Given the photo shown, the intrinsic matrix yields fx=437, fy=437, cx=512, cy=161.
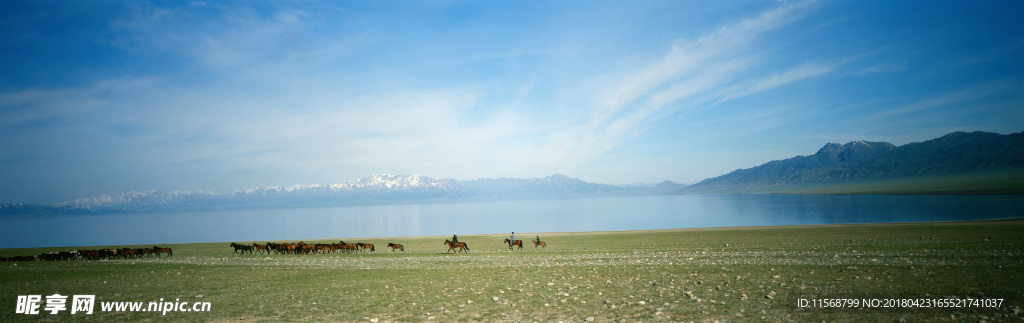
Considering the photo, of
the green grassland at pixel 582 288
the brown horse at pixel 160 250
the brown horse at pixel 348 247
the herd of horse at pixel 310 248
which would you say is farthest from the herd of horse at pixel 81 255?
the brown horse at pixel 348 247

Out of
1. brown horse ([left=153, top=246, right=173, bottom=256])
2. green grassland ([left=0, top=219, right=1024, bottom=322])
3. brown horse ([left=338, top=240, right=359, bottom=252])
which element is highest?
green grassland ([left=0, top=219, right=1024, bottom=322])

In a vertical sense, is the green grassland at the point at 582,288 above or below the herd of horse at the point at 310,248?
above

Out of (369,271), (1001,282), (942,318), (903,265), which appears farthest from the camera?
(369,271)

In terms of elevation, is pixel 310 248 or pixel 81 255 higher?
pixel 81 255

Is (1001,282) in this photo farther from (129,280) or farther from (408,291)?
(129,280)

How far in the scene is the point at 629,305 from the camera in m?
10.3

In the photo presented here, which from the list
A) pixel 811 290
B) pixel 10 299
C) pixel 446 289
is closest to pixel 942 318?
pixel 811 290

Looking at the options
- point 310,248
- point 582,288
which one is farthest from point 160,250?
point 582,288

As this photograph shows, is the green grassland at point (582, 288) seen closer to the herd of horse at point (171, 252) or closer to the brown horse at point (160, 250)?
the herd of horse at point (171, 252)

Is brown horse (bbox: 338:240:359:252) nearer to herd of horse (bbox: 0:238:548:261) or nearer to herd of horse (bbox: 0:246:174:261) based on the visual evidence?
herd of horse (bbox: 0:238:548:261)

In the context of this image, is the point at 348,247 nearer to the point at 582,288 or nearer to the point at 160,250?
the point at 160,250

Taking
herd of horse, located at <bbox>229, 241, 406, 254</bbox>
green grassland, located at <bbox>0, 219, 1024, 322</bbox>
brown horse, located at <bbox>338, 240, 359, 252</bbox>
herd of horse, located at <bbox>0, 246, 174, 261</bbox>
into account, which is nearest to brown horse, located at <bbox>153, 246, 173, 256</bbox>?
herd of horse, located at <bbox>0, 246, 174, 261</bbox>

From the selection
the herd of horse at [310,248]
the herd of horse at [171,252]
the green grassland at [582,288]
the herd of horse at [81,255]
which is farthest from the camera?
the herd of horse at [310,248]

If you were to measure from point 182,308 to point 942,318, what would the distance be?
1712cm
